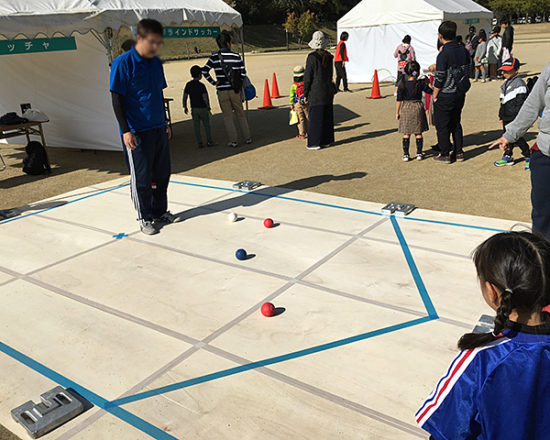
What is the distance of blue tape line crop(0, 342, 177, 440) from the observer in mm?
2896

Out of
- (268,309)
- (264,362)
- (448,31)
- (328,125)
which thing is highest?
(448,31)

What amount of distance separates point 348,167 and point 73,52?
6178 mm

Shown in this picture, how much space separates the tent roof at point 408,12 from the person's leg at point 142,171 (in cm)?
1593

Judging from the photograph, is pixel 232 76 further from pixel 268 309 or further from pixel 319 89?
pixel 268 309

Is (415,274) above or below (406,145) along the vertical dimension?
below

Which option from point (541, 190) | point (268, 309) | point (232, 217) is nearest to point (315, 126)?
point (232, 217)

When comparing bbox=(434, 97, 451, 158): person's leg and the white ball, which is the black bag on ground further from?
bbox=(434, 97, 451, 158): person's leg

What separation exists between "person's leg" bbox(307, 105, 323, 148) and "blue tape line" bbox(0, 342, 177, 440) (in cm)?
Answer: 729

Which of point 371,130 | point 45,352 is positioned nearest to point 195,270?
point 45,352

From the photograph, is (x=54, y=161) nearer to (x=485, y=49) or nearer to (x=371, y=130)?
(x=371, y=130)

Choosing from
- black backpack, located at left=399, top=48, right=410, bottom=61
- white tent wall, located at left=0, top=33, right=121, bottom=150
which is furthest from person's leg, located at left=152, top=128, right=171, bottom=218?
black backpack, located at left=399, top=48, right=410, bottom=61

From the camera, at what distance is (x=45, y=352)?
12.2ft

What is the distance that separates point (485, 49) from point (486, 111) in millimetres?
6209

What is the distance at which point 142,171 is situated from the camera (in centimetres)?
584
